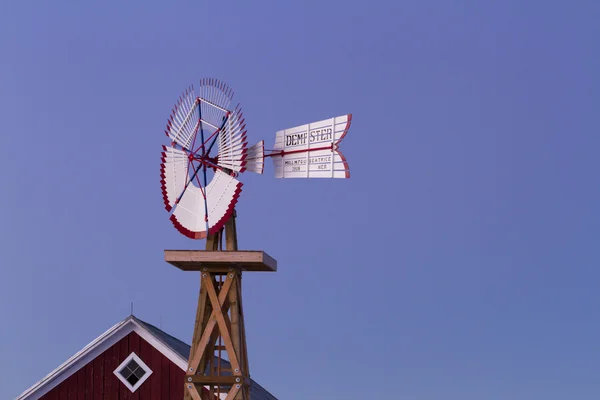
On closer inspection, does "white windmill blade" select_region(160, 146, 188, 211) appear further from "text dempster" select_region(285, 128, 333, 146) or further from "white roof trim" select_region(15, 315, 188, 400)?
"white roof trim" select_region(15, 315, 188, 400)

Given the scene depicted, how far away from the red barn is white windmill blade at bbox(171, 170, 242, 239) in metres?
4.17

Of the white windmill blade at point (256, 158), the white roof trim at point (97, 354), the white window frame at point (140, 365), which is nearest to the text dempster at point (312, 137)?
the white windmill blade at point (256, 158)

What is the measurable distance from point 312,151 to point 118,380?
→ 28.2 feet

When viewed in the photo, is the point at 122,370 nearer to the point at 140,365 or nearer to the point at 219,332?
the point at 140,365

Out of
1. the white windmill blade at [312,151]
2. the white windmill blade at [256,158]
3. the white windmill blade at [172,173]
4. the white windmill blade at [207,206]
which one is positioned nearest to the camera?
the white windmill blade at [312,151]

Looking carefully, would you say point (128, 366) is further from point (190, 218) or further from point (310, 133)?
point (310, 133)

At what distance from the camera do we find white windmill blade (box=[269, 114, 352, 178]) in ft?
84.3

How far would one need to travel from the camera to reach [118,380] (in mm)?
30078

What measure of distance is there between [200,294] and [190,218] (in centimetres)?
179

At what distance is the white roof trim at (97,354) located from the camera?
97.3 feet

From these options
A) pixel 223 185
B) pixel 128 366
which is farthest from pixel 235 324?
pixel 128 366

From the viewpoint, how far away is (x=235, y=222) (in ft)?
87.7

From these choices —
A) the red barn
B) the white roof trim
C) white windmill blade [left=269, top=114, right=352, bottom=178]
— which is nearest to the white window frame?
the red barn

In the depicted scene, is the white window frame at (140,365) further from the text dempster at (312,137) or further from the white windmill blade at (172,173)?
the text dempster at (312,137)
